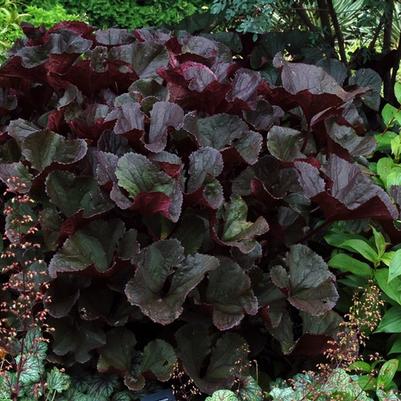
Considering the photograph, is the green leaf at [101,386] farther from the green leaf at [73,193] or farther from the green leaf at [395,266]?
the green leaf at [395,266]

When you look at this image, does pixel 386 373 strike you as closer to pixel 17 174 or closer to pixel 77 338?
pixel 77 338

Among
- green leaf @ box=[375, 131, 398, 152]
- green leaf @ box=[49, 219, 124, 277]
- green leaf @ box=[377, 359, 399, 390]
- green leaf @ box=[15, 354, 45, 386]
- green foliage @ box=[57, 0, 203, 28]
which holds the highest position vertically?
green leaf @ box=[49, 219, 124, 277]

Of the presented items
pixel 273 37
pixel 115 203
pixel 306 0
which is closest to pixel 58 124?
pixel 115 203

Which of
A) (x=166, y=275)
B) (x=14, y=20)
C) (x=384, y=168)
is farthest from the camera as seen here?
(x=14, y=20)

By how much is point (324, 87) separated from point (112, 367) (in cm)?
124

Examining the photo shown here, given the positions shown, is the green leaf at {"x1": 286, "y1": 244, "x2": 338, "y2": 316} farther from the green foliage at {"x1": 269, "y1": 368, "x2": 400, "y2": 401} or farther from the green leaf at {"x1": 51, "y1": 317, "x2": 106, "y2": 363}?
the green leaf at {"x1": 51, "y1": 317, "x2": 106, "y2": 363}

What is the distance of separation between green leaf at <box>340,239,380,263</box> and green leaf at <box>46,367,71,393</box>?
1.04 m

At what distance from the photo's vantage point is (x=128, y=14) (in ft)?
22.8

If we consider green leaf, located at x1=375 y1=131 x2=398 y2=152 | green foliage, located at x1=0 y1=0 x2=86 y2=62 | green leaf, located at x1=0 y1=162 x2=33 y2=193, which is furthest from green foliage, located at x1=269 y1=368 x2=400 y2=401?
green foliage, located at x1=0 y1=0 x2=86 y2=62

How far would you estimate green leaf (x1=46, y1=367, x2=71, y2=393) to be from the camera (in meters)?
1.96

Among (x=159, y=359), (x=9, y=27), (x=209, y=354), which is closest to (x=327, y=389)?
(x=209, y=354)

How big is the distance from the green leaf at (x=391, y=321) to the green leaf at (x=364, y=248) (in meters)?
0.18

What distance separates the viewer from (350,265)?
2.40 m

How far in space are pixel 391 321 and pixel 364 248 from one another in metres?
0.26
